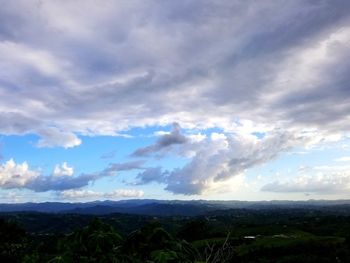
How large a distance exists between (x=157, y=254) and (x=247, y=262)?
6671cm

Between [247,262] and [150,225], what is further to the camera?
[247,262]

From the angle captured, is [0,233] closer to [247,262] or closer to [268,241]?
[247,262]

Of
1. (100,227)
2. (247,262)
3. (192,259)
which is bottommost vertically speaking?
(247,262)

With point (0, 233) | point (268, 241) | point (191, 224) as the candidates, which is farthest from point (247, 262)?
point (191, 224)

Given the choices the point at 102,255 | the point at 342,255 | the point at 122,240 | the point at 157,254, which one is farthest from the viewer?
the point at 342,255

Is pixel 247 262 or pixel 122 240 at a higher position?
pixel 122 240

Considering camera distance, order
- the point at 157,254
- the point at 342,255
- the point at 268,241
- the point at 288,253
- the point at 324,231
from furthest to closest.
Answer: the point at 324,231 → the point at 268,241 → the point at 288,253 → the point at 342,255 → the point at 157,254

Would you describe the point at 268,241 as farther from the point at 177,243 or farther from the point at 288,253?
the point at 177,243

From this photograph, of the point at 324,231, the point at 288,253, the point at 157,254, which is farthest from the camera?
the point at 324,231

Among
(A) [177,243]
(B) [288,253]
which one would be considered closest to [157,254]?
(A) [177,243]

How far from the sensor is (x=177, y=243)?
5367mm

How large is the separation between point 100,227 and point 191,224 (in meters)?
127

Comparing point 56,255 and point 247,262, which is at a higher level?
point 56,255

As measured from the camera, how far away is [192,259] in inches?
208
